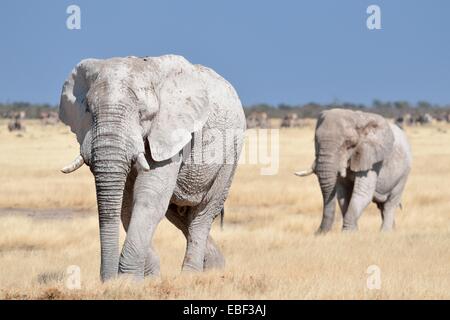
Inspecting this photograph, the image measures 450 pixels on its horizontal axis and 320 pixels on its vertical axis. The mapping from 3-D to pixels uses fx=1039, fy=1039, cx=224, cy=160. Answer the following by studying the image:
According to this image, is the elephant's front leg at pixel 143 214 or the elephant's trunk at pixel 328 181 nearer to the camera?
the elephant's front leg at pixel 143 214

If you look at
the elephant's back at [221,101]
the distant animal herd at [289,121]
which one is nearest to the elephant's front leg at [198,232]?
the elephant's back at [221,101]

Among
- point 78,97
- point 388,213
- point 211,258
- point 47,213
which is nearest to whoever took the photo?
point 78,97

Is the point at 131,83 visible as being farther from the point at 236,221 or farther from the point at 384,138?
the point at 236,221

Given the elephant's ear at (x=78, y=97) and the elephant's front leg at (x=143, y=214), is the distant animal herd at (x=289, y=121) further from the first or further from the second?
the elephant's front leg at (x=143, y=214)

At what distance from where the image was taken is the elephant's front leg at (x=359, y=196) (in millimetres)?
16547

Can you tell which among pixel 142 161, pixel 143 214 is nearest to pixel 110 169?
pixel 142 161

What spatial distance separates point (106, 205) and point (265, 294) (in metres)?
1.53

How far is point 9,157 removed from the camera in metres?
38.2

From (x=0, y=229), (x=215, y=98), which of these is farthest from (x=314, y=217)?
(x=215, y=98)

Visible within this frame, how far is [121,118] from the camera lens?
8.64 m

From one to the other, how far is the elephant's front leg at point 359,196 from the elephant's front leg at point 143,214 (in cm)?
771

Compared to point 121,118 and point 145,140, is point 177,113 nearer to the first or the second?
point 145,140

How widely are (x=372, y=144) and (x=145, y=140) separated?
874cm

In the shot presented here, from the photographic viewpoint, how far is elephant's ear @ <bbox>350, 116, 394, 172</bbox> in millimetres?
17078
